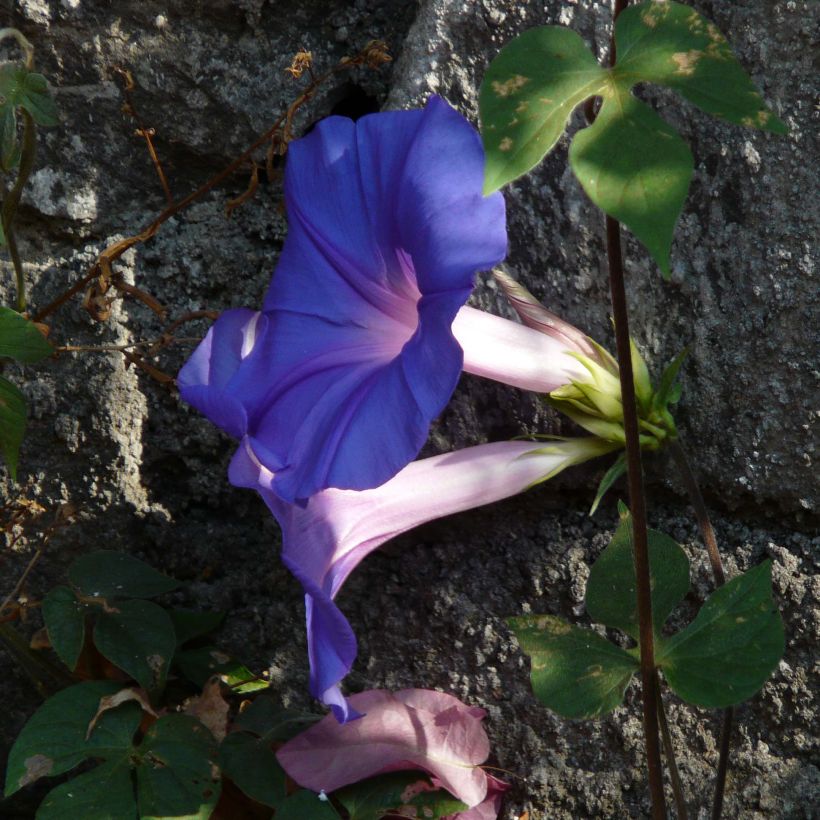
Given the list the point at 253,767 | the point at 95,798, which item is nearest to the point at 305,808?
the point at 253,767

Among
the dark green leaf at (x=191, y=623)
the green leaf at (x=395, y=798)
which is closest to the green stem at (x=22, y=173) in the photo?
the dark green leaf at (x=191, y=623)

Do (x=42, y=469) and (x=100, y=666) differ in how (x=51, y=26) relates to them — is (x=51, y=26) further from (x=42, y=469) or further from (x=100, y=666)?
(x=100, y=666)

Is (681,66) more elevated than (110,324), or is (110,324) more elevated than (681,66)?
(681,66)

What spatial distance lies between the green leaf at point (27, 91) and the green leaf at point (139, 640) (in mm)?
531

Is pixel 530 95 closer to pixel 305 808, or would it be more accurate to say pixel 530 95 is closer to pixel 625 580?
pixel 625 580

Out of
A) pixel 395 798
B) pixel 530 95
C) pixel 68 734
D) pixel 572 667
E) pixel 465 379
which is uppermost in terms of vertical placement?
pixel 530 95

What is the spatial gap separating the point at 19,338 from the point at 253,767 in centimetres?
51

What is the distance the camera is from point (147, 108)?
124 centimetres

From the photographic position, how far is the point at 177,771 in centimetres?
106

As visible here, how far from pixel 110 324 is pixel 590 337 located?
57 centimetres

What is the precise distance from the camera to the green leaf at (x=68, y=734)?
1.03 m

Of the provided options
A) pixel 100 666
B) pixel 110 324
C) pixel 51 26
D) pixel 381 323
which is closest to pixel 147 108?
pixel 51 26

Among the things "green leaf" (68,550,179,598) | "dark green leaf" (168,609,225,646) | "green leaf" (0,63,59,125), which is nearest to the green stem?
"green leaf" (0,63,59,125)

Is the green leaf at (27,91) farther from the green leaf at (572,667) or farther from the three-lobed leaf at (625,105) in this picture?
the green leaf at (572,667)
